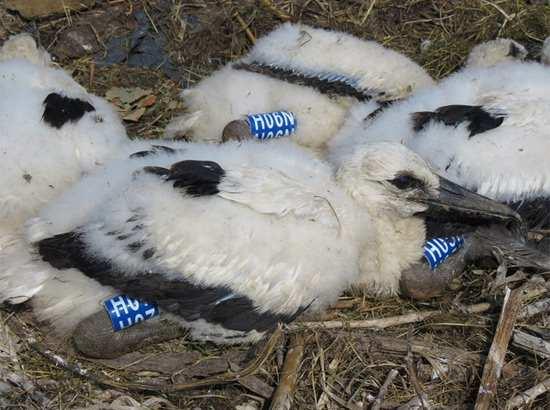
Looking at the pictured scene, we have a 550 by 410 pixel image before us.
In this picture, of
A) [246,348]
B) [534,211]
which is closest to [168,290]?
[246,348]

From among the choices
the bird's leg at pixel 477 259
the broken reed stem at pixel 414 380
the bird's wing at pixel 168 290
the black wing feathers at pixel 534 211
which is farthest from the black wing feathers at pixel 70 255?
the black wing feathers at pixel 534 211

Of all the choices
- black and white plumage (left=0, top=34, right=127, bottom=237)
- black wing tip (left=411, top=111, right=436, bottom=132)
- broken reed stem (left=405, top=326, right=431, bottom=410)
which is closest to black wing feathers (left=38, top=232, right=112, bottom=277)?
black and white plumage (left=0, top=34, right=127, bottom=237)

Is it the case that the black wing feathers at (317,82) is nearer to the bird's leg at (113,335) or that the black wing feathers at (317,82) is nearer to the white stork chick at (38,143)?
the white stork chick at (38,143)

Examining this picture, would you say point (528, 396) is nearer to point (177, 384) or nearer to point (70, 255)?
point (177, 384)

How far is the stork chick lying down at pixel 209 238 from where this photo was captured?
3.24 m

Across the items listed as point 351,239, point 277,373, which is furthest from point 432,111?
point 277,373

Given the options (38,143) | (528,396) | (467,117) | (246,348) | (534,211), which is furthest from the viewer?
(534,211)

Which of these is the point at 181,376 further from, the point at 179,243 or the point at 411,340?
the point at 411,340

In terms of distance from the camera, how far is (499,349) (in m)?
3.46

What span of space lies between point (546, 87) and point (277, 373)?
1.95 m

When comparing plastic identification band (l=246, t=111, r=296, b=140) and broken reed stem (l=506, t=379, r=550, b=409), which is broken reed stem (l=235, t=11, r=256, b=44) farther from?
broken reed stem (l=506, t=379, r=550, b=409)

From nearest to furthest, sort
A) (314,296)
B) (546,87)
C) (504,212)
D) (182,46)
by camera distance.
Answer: (314,296) < (504,212) < (546,87) < (182,46)

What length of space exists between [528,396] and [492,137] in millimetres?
1219

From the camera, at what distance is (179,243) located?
3.22 meters
